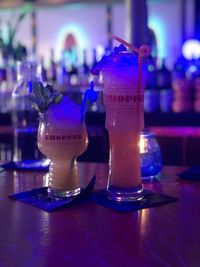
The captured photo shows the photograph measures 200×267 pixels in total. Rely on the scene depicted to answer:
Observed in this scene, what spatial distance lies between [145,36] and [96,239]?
2131mm

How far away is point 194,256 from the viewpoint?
631 millimetres

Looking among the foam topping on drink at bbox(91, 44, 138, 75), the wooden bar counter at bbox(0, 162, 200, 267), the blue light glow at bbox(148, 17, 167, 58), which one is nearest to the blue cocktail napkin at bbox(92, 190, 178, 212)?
the wooden bar counter at bbox(0, 162, 200, 267)

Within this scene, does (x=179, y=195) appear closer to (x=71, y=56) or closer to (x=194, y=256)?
(x=194, y=256)

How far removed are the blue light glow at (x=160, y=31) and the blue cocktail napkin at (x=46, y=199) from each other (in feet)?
10.9

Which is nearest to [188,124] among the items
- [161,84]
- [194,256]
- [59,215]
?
[161,84]

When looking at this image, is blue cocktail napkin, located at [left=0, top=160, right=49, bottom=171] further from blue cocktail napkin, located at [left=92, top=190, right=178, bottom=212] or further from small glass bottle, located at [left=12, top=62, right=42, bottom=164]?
blue cocktail napkin, located at [left=92, top=190, right=178, bottom=212]

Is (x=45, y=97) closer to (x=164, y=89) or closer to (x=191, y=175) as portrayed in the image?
(x=191, y=175)

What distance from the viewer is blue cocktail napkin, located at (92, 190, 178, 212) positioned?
2.90ft

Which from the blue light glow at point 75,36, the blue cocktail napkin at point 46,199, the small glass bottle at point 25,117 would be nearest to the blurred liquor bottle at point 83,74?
the blue light glow at point 75,36

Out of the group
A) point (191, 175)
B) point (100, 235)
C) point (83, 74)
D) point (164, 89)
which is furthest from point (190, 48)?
point (100, 235)

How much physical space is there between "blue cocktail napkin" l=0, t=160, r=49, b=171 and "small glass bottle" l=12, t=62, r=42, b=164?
1cm

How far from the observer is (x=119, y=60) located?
0.90m

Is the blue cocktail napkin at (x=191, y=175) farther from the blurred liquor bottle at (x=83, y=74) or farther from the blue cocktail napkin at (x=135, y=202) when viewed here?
the blurred liquor bottle at (x=83, y=74)

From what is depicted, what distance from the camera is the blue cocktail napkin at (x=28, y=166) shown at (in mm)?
1285
